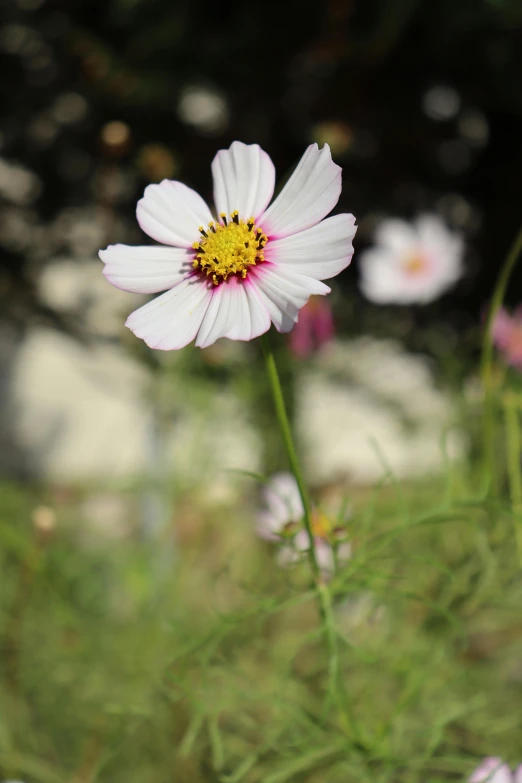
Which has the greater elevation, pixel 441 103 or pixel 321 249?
pixel 441 103

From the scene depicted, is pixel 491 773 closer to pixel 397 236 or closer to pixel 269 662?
pixel 269 662

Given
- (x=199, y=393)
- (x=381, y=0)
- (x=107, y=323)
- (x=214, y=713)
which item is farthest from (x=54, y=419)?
(x=214, y=713)

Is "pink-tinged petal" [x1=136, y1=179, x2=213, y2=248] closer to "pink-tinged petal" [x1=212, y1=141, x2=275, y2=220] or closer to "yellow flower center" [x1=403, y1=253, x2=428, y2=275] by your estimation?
"pink-tinged petal" [x1=212, y1=141, x2=275, y2=220]

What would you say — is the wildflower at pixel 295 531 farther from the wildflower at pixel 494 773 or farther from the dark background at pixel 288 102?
the dark background at pixel 288 102

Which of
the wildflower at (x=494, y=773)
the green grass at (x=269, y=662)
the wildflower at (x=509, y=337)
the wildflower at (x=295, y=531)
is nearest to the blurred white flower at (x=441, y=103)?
the wildflower at (x=509, y=337)

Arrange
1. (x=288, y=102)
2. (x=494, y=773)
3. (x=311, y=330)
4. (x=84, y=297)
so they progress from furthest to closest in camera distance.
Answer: (x=84, y=297) < (x=288, y=102) < (x=311, y=330) < (x=494, y=773)

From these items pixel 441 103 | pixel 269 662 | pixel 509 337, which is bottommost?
pixel 269 662

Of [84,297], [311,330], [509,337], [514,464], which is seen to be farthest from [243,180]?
[84,297]
